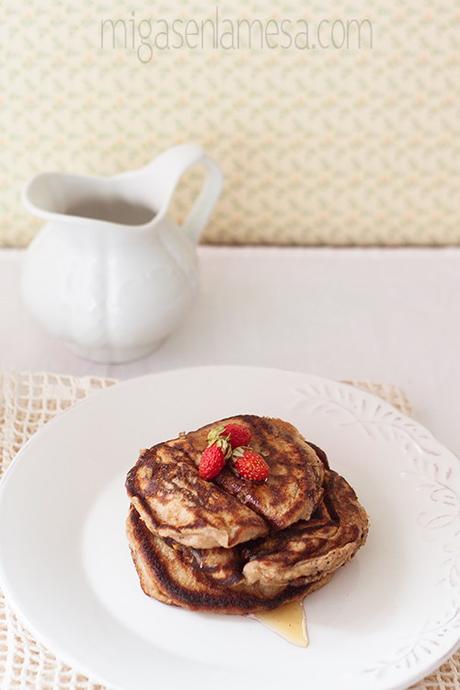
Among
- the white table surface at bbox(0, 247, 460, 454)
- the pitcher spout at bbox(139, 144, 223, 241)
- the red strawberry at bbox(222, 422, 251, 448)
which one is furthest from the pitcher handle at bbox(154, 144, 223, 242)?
the red strawberry at bbox(222, 422, 251, 448)

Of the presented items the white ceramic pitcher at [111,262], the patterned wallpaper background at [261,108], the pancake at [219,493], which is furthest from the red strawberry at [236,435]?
the patterned wallpaper background at [261,108]

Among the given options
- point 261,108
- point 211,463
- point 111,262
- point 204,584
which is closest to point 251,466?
point 211,463

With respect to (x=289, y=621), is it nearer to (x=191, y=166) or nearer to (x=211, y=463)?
(x=211, y=463)

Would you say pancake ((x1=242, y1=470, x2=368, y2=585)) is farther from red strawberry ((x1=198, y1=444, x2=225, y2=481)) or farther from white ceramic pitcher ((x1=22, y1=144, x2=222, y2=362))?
white ceramic pitcher ((x1=22, y1=144, x2=222, y2=362))

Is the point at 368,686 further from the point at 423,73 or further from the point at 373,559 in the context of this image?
the point at 423,73

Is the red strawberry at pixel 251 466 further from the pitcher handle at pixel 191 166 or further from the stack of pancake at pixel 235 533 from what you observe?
the pitcher handle at pixel 191 166

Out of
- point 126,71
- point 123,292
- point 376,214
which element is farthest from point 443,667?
point 126,71
